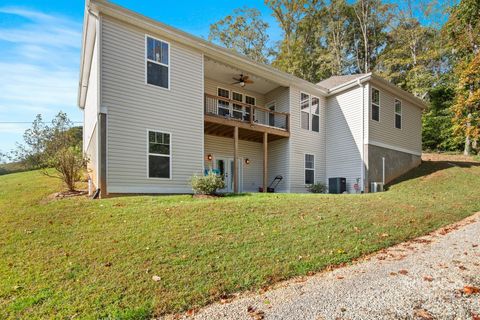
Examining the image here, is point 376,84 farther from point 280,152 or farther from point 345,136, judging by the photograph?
point 280,152

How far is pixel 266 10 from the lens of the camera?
29406 mm

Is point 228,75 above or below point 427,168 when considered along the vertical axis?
above

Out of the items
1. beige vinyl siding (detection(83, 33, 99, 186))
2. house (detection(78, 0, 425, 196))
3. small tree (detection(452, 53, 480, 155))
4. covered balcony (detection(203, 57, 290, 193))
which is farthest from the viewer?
small tree (detection(452, 53, 480, 155))

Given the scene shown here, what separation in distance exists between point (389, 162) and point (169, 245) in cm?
1254

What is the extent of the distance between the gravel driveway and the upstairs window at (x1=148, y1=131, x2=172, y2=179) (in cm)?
666

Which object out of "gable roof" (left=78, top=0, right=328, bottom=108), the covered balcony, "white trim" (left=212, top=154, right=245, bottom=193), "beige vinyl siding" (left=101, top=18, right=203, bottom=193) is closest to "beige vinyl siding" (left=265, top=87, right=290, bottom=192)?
the covered balcony

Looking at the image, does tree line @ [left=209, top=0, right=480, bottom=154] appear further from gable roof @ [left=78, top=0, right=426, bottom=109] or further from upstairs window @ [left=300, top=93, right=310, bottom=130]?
upstairs window @ [left=300, top=93, right=310, bottom=130]

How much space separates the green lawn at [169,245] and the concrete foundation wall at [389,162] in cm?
472

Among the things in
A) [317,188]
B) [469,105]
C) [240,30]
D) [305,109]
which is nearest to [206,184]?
[317,188]

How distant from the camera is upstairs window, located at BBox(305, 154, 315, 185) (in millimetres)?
14297

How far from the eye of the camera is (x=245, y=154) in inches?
565

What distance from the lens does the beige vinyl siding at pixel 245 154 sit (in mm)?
13281

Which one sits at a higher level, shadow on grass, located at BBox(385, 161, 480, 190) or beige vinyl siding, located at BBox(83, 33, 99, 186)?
beige vinyl siding, located at BBox(83, 33, 99, 186)

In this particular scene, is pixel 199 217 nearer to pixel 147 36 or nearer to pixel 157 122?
pixel 157 122
